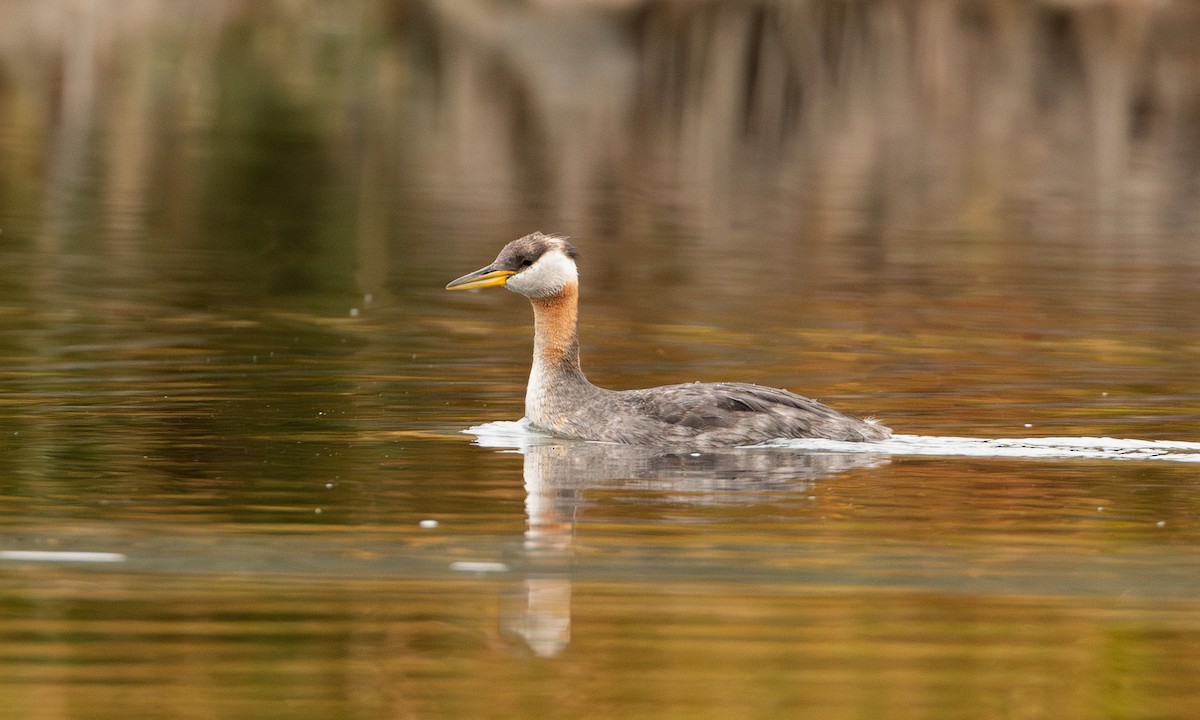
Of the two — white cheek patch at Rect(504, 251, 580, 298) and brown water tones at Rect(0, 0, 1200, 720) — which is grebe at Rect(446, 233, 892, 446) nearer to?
white cheek patch at Rect(504, 251, 580, 298)

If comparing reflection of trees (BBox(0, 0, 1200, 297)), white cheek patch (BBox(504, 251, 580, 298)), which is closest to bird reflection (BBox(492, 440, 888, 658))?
white cheek patch (BBox(504, 251, 580, 298))

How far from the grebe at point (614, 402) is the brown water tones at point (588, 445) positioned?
0.17 m

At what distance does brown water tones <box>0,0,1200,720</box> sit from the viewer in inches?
294

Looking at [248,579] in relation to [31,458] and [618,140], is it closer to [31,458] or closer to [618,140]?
[31,458]

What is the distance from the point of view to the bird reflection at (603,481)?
8.48 meters

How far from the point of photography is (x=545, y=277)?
43.3ft

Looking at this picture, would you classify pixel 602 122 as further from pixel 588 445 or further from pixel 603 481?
pixel 603 481

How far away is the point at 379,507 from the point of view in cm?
1015

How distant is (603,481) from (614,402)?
→ 5.12 feet

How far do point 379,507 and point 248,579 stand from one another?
161 cm

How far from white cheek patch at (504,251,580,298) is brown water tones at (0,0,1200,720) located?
0.84 metres

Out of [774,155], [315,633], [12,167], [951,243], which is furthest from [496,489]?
[774,155]

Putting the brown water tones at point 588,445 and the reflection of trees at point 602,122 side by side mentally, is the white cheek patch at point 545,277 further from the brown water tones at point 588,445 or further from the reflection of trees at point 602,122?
the reflection of trees at point 602,122

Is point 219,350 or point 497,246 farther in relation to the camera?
point 497,246
